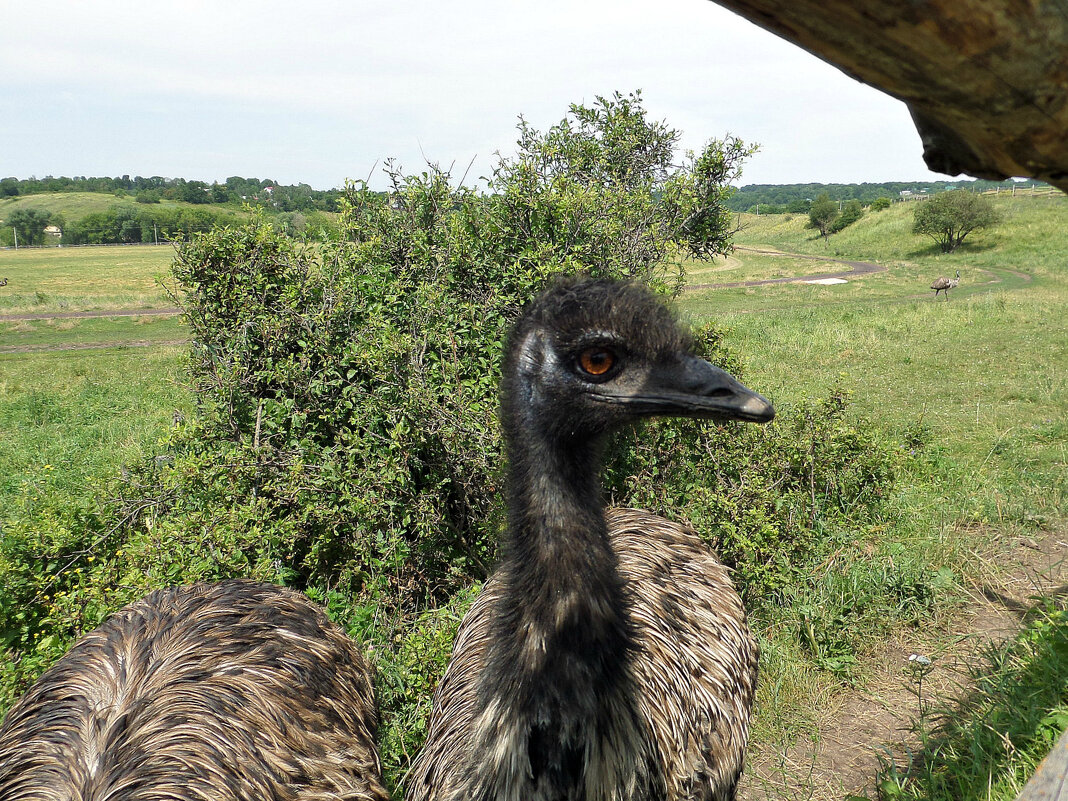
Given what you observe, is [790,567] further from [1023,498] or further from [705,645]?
[1023,498]

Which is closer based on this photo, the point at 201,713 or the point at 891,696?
the point at 201,713

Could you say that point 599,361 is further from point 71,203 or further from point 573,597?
point 71,203

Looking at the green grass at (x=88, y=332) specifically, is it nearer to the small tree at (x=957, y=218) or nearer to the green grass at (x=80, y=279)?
the green grass at (x=80, y=279)

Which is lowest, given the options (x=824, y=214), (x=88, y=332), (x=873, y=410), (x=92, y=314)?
(x=88, y=332)

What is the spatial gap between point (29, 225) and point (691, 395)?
12183cm

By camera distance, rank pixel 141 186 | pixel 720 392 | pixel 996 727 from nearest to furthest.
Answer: pixel 720 392 → pixel 996 727 → pixel 141 186

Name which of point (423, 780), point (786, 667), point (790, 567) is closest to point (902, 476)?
point (790, 567)

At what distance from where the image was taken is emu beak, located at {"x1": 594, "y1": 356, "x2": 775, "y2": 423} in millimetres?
2234

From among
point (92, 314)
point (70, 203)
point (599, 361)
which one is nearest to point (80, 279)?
point (92, 314)

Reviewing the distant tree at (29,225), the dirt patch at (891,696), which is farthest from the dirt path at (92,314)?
the distant tree at (29,225)

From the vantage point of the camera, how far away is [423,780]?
2822mm

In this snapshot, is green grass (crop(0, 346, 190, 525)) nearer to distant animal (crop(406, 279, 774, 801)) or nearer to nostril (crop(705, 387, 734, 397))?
distant animal (crop(406, 279, 774, 801))

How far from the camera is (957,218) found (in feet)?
177

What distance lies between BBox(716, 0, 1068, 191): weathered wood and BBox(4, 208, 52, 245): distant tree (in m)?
118
